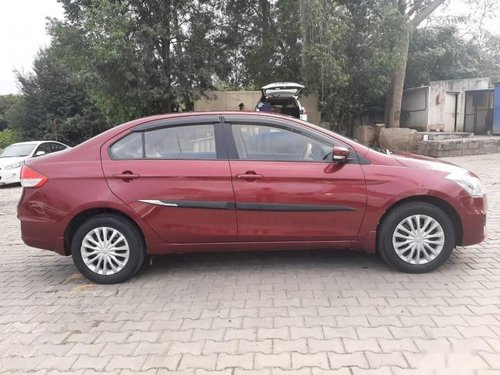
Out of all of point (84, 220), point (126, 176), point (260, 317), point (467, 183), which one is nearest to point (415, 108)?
point (467, 183)

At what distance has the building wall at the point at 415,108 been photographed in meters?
19.2

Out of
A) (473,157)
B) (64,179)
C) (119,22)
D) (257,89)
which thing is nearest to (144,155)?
(64,179)

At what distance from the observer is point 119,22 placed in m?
13.9

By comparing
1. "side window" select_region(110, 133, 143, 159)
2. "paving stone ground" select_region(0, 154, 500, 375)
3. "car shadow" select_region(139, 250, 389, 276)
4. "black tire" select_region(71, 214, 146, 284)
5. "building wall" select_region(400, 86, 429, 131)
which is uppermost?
"building wall" select_region(400, 86, 429, 131)

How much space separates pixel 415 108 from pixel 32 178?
18.3m

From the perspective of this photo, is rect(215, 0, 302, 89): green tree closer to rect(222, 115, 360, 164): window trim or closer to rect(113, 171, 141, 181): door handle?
rect(222, 115, 360, 164): window trim

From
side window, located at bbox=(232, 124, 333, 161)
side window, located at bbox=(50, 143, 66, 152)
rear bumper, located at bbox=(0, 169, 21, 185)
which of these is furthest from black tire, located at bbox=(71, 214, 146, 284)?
side window, located at bbox=(50, 143, 66, 152)

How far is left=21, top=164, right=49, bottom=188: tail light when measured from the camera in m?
4.50

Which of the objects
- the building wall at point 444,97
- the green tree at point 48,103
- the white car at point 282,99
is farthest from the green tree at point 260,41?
the green tree at point 48,103

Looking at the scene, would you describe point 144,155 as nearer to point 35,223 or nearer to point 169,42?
point 35,223

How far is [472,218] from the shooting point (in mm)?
4406

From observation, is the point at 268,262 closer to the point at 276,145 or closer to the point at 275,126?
the point at 276,145

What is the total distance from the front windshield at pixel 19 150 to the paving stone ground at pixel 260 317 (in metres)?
11.2

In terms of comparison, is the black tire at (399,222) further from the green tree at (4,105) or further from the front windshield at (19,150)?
the green tree at (4,105)
